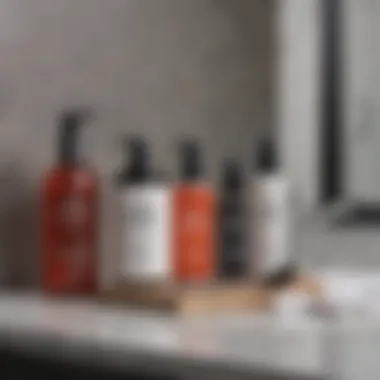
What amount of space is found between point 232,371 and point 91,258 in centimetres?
49

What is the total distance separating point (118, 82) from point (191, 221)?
197mm

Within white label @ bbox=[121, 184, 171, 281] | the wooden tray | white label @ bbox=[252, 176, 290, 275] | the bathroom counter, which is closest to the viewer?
the bathroom counter

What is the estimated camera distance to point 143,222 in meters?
1.07

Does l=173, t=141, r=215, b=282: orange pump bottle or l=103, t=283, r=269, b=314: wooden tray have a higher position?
l=173, t=141, r=215, b=282: orange pump bottle

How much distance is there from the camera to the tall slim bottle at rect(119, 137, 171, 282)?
1064mm

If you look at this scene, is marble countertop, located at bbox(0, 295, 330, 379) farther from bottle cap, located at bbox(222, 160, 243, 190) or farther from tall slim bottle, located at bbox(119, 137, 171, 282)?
bottle cap, located at bbox(222, 160, 243, 190)

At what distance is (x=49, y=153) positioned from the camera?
46.5 inches

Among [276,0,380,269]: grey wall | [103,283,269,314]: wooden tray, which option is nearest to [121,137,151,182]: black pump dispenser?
[103,283,269,314]: wooden tray

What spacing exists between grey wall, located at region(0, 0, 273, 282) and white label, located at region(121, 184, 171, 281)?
0.02 meters

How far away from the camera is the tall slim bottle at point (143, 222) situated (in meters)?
1.06

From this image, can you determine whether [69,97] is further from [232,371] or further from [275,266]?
[232,371]

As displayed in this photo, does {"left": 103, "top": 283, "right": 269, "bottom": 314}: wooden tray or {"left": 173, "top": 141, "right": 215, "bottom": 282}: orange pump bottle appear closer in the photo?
{"left": 103, "top": 283, "right": 269, "bottom": 314}: wooden tray

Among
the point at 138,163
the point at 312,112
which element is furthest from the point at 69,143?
the point at 312,112

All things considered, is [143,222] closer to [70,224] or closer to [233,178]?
[70,224]
